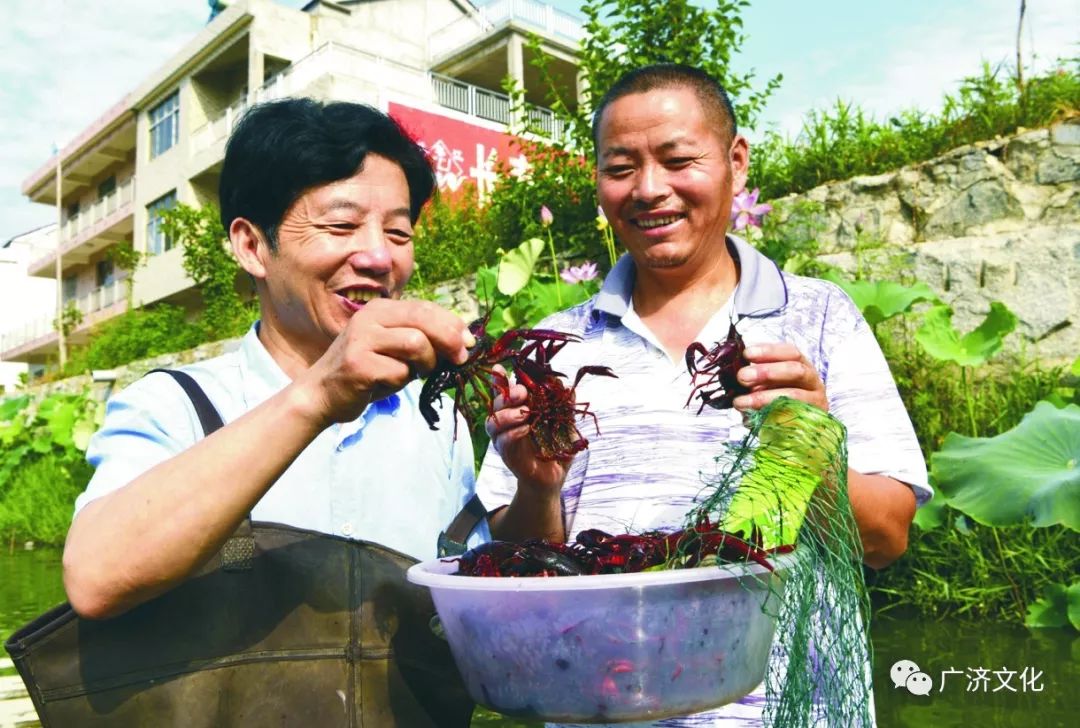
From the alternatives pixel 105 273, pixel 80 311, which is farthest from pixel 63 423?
pixel 105 273

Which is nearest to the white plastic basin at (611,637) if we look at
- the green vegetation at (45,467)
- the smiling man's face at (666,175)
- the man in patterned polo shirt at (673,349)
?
the man in patterned polo shirt at (673,349)

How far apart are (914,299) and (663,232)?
297cm

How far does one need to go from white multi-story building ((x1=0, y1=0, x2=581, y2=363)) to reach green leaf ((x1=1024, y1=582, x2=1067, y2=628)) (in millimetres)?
15551

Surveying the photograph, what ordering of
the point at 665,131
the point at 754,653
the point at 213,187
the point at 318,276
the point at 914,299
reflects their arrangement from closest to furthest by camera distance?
the point at 754,653, the point at 318,276, the point at 665,131, the point at 914,299, the point at 213,187

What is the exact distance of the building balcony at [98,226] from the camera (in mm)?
28609

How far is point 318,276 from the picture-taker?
1594 millimetres

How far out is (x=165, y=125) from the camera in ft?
83.3

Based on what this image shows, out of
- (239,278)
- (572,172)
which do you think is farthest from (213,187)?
(572,172)

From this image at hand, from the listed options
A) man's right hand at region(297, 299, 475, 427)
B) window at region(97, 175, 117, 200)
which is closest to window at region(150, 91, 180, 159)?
window at region(97, 175, 117, 200)

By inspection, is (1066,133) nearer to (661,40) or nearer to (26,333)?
(661,40)

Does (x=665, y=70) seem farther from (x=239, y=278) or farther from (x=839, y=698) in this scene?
(x=239, y=278)

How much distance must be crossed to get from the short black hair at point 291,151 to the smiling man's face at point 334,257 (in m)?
0.03

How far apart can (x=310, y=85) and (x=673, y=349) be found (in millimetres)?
19020

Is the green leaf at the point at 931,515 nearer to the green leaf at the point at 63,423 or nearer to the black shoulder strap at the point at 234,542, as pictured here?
the black shoulder strap at the point at 234,542
